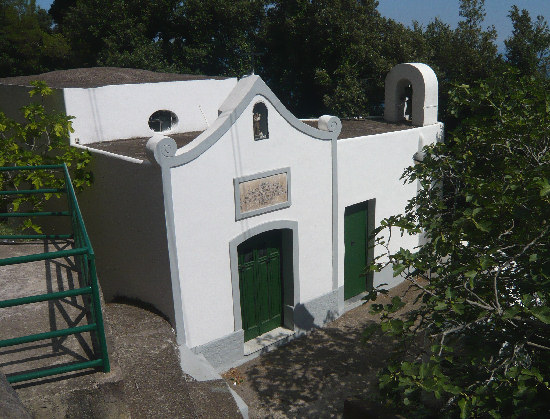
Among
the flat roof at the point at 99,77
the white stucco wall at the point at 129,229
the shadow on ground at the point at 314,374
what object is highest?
the flat roof at the point at 99,77

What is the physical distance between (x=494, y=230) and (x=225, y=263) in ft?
15.0

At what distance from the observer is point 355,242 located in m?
11.4

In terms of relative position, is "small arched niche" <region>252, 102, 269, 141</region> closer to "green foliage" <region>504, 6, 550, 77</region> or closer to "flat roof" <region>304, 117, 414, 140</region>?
"flat roof" <region>304, 117, 414, 140</region>

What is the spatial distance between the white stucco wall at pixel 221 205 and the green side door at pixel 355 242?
175 centimetres

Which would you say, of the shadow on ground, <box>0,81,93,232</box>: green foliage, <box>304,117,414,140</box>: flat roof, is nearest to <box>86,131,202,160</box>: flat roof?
<box>0,81,93,232</box>: green foliage

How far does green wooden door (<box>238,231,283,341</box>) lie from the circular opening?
3.84m

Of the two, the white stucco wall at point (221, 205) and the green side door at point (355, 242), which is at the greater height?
the white stucco wall at point (221, 205)

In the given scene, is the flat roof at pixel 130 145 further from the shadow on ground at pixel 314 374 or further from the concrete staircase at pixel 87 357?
the shadow on ground at pixel 314 374

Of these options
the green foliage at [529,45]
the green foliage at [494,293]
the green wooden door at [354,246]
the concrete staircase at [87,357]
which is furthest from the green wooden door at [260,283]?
the green foliage at [529,45]

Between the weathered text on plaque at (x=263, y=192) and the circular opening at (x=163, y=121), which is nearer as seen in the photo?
the weathered text on plaque at (x=263, y=192)

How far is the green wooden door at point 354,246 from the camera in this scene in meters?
11.2

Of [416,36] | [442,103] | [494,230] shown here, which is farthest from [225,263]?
[416,36]

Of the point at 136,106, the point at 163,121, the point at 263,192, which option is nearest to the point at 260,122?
the point at 263,192

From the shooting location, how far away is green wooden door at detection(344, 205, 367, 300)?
11219 mm
